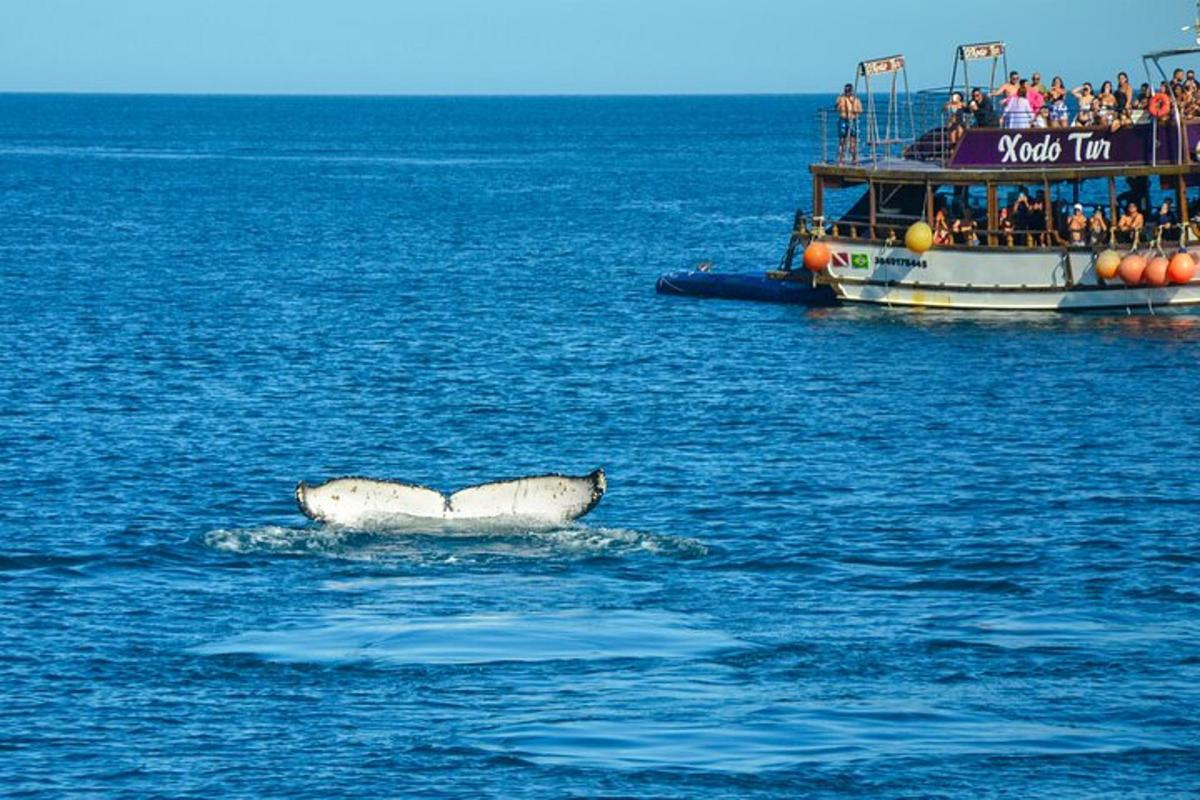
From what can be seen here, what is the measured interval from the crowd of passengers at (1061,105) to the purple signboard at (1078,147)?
0.39m

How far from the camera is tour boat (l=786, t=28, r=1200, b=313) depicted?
60.0 metres

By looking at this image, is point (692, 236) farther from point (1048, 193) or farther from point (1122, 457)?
point (1122, 457)

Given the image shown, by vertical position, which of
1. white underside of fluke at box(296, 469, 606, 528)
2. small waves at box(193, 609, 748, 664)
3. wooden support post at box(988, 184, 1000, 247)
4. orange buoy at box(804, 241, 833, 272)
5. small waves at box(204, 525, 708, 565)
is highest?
wooden support post at box(988, 184, 1000, 247)

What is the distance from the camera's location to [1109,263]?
59.2 m

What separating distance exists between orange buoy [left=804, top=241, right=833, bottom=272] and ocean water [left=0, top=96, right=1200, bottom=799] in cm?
153

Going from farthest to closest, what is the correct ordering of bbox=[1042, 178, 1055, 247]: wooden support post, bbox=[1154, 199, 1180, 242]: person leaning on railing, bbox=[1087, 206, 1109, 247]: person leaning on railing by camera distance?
1. bbox=[1042, 178, 1055, 247]: wooden support post
2. bbox=[1154, 199, 1180, 242]: person leaning on railing
3. bbox=[1087, 206, 1109, 247]: person leaning on railing

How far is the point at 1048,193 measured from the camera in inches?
2362

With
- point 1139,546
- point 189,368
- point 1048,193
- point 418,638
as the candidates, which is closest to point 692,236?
point 1048,193

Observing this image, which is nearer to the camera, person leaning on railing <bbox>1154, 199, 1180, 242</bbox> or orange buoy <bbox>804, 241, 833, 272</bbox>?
person leaning on railing <bbox>1154, 199, 1180, 242</bbox>

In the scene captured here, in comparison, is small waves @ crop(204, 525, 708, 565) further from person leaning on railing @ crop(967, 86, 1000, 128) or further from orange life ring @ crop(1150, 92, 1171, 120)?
person leaning on railing @ crop(967, 86, 1000, 128)

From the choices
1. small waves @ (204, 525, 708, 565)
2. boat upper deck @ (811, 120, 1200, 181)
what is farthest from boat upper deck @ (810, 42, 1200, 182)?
small waves @ (204, 525, 708, 565)

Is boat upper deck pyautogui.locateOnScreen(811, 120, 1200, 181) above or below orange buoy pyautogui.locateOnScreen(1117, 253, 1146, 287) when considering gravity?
above

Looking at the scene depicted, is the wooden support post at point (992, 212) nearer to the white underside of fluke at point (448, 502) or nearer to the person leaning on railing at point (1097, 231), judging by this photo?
the person leaning on railing at point (1097, 231)

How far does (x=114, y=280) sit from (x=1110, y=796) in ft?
195
